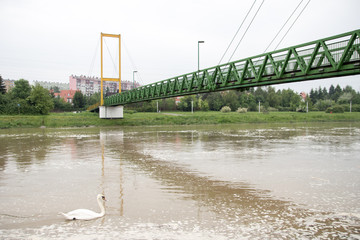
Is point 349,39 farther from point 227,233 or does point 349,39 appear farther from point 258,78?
point 227,233

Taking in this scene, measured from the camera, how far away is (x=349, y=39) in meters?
13.1

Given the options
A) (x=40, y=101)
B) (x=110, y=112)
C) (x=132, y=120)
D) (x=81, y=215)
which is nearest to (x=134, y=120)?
(x=132, y=120)

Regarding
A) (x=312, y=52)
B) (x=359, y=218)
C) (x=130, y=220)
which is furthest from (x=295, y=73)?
(x=130, y=220)

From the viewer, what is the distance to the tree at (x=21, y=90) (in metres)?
66.9

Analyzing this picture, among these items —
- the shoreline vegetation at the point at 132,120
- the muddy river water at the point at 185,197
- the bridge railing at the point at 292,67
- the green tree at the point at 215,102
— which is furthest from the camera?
the green tree at the point at 215,102

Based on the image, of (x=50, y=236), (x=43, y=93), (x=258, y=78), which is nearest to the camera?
(x=50, y=236)

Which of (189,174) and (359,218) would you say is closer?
(359,218)

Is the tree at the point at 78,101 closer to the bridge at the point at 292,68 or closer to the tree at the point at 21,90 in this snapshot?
the tree at the point at 21,90

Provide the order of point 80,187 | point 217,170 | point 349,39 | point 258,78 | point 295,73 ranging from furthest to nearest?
point 258,78, point 295,73, point 217,170, point 349,39, point 80,187

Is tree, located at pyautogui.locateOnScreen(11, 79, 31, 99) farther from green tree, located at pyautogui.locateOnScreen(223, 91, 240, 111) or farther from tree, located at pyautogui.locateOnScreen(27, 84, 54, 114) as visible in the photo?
green tree, located at pyautogui.locateOnScreen(223, 91, 240, 111)

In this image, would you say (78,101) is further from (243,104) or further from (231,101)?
(243,104)

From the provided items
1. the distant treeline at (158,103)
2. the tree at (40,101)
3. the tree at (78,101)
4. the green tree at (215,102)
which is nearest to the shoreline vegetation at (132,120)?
the tree at (40,101)

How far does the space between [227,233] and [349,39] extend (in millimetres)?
10265

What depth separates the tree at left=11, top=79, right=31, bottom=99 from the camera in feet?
219
